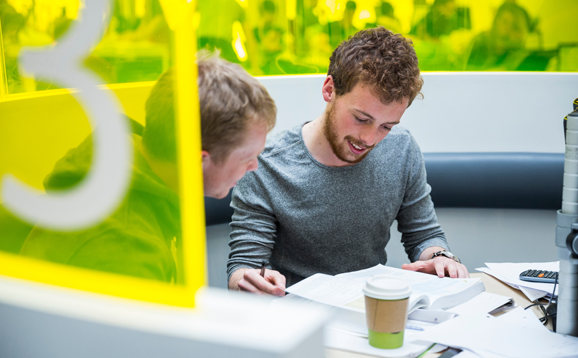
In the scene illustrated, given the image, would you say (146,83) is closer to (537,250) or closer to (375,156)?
(375,156)

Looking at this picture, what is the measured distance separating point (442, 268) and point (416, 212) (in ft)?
1.41

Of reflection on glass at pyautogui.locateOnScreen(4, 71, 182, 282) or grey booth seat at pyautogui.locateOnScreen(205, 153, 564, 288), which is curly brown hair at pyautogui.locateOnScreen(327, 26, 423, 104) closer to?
grey booth seat at pyautogui.locateOnScreen(205, 153, 564, 288)

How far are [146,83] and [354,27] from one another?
2148mm

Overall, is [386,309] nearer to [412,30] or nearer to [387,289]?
[387,289]

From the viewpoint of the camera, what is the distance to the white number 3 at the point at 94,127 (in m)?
0.60

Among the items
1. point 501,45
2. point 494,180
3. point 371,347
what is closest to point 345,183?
point 371,347

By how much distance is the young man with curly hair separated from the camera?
64.5 inches

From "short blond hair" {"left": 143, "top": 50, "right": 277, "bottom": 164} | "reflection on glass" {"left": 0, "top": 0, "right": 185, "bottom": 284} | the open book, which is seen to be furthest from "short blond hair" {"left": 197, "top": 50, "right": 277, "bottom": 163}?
the open book

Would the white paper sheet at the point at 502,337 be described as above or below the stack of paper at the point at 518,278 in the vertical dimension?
above

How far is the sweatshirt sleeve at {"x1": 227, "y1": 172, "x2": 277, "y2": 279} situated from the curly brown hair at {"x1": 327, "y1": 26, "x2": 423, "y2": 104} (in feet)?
1.38

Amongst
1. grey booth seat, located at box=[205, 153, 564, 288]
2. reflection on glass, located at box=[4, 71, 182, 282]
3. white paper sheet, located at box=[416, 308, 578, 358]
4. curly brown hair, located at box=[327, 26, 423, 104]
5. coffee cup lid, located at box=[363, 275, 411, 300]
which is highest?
curly brown hair, located at box=[327, 26, 423, 104]

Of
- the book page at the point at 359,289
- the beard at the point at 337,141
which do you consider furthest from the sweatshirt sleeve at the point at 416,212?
the book page at the point at 359,289

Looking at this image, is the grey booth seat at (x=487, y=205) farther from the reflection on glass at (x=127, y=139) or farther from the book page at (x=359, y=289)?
the reflection on glass at (x=127, y=139)

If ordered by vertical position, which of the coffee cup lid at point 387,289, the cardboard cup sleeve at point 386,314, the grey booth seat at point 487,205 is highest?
the coffee cup lid at point 387,289
